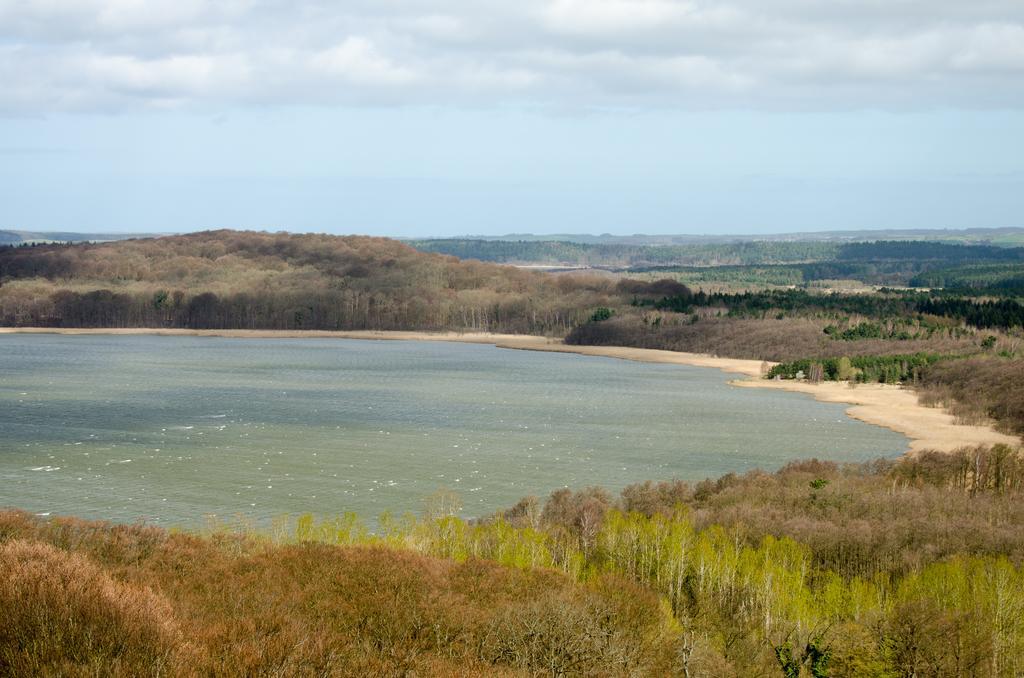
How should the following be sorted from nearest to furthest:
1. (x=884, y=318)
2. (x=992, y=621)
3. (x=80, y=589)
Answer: (x=80, y=589) < (x=992, y=621) < (x=884, y=318)

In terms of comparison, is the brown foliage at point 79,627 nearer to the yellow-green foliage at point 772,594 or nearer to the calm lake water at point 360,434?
the yellow-green foliage at point 772,594

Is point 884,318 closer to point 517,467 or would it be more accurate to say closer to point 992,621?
point 517,467

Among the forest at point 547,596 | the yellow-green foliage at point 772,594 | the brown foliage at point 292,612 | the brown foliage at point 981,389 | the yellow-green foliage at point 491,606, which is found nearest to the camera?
the brown foliage at point 292,612

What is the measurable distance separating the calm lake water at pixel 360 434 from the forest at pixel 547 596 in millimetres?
12542

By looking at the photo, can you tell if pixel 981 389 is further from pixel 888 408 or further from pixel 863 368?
pixel 863 368

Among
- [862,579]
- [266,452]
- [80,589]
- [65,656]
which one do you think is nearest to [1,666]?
[65,656]

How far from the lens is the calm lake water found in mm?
60875

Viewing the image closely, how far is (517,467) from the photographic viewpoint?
2827 inches

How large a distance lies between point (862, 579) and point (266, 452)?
1807 inches

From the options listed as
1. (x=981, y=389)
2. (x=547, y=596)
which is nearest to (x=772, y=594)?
(x=547, y=596)

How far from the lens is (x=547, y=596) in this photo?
27.7m

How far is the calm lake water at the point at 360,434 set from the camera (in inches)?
2397

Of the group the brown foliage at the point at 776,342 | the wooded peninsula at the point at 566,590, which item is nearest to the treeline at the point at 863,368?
the brown foliage at the point at 776,342

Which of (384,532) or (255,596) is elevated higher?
(255,596)
